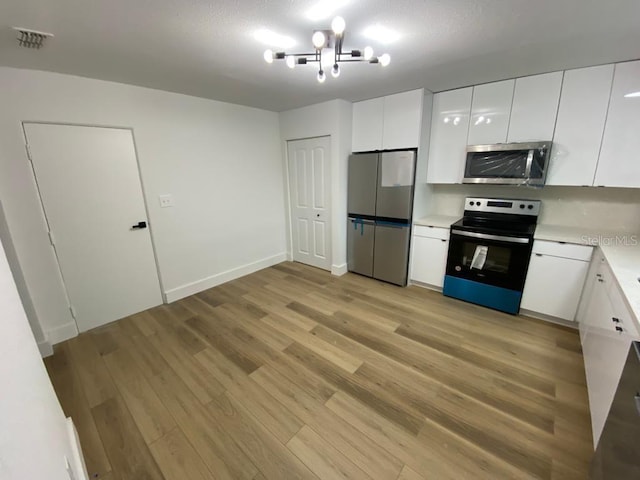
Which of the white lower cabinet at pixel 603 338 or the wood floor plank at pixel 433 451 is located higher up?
the white lower cabinet at pixel 603 338

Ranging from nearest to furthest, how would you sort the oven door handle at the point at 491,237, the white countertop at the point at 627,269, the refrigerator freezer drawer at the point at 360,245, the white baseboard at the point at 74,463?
the white baseboard at the point at 74,463 < the white countertop at the point at 627,269 < the oven door handle at the point at 491,237 < the refrigerator freezer drawer at the point at 360,245

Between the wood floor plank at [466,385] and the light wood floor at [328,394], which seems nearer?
the light wood floor at [328,394]

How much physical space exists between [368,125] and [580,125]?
2068 mm

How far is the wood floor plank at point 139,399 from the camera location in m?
1.63

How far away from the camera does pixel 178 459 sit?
1459mm

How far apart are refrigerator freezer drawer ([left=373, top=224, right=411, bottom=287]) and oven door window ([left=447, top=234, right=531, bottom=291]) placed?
1.71ft

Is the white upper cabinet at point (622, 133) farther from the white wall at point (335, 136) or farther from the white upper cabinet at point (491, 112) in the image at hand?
the white wall at point (335, 136)

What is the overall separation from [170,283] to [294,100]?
9.00 ft

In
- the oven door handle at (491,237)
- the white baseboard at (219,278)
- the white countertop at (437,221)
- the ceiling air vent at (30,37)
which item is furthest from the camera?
the white baseboard at (219,278)

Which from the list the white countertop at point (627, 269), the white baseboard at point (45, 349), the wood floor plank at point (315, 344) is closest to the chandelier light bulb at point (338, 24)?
the white countertop at point (627, 269)

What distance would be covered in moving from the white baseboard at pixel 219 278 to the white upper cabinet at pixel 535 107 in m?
3.54

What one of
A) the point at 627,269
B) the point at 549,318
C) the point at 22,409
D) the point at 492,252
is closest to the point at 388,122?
the point at 492,252

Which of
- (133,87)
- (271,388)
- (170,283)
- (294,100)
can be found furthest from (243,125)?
(271,388)

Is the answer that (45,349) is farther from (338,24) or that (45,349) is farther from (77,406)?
(338,24)
